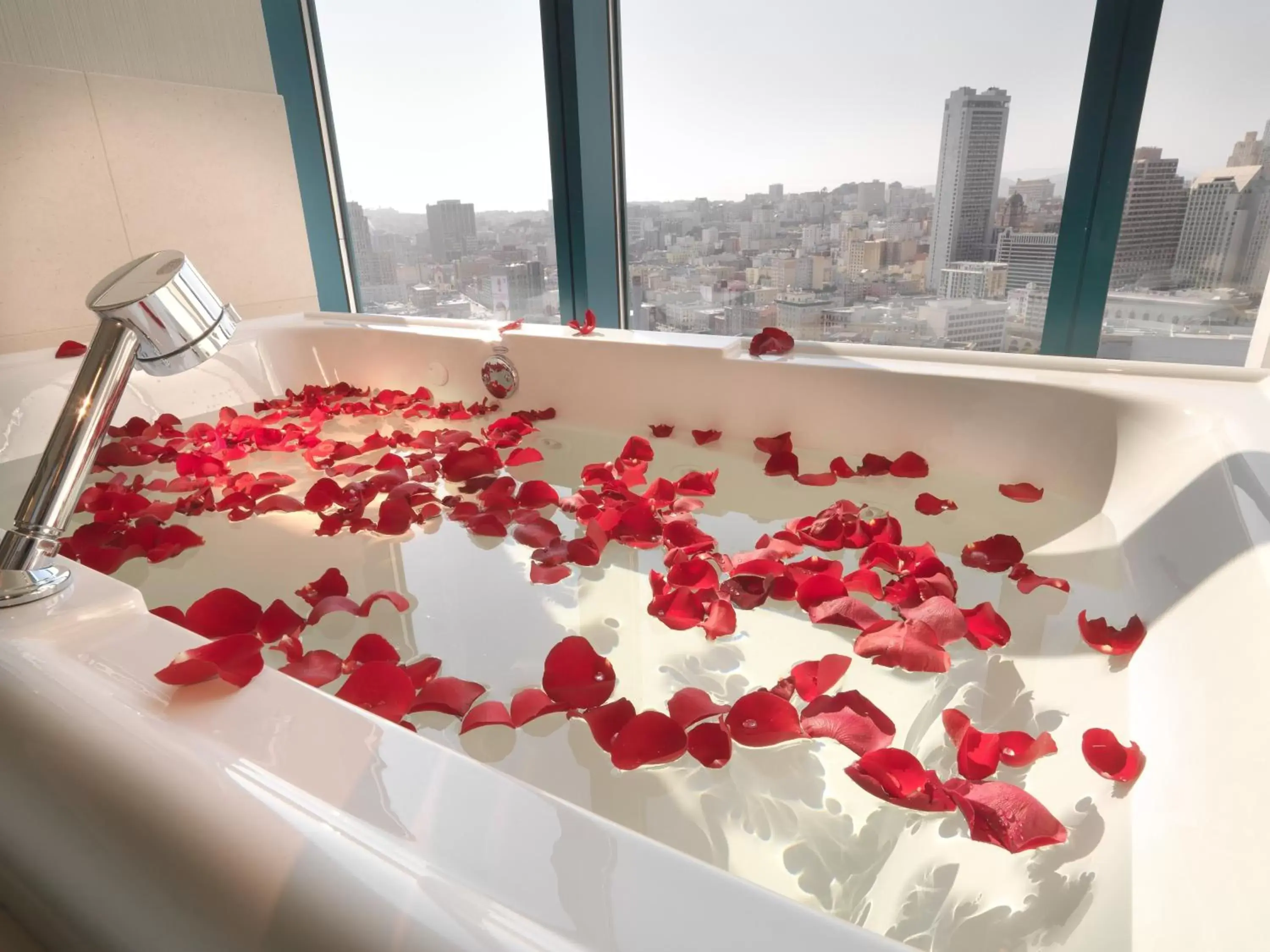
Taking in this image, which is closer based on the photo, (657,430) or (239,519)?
(239,519)

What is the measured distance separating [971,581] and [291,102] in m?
2.44

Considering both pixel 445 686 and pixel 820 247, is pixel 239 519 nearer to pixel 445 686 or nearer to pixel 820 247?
pixel 445 686

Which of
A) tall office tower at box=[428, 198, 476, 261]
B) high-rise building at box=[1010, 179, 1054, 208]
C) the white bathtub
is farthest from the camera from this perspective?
tall office tower at box=[428, 198, 476, 261]

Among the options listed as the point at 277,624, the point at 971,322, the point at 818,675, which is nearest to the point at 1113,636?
the point at 818,675

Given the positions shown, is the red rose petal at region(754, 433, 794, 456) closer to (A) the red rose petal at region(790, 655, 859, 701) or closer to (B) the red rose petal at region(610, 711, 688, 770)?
(A) the red rose petal at region(790, 655, 859, 701)

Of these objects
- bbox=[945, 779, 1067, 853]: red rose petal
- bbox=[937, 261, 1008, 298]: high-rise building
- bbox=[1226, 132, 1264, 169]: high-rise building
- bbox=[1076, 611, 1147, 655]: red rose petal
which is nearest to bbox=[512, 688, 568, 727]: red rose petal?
bbox=[945, 779, 1067, 853]: red rose petal

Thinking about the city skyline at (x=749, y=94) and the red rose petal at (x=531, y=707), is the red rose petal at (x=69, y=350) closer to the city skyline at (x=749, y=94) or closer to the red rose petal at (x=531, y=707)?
the city skyline at (x=749, y=94)

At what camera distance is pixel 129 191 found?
188 cm

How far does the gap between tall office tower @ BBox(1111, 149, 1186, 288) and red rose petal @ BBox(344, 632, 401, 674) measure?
147 cm

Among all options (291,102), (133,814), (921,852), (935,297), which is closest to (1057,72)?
(935,297)

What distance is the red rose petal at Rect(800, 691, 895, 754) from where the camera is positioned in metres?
0.58

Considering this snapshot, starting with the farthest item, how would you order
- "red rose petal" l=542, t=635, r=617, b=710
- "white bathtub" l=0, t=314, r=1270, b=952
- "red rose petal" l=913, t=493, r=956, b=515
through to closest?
"red rose petal" l=913, t=493, r=956, b=515 < "red rose petal" l=542, t=635, r=617, b=710 < "white bathtub" l=0, t=314, r=1270, b=952

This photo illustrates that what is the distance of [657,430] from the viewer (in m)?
1.40

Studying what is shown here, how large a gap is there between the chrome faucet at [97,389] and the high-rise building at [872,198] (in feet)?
4.85
